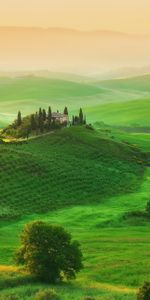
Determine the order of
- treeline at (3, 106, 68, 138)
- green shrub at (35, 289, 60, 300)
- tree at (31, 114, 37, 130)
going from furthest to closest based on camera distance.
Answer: treeline at (3, 106, 68, 138) → tree at (31, 114, 37, 130) → green shrub at (35, 289, 60, 300)

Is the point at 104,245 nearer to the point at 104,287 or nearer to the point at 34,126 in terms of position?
the point at 104,287

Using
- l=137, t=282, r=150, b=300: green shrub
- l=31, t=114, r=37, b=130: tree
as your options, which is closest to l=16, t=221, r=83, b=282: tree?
l=137, t=282, r=150, b=300: green shrub

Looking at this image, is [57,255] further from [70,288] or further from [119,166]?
[119,166]

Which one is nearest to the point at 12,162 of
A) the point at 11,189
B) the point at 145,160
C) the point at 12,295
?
Result: the point at 11,189

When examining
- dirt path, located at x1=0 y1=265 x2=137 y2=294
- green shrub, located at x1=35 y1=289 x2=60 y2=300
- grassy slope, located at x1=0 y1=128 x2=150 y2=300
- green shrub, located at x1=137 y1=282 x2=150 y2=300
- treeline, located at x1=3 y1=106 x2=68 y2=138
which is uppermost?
treeline, located at x1=3 y1=106 x2=68 y2=138

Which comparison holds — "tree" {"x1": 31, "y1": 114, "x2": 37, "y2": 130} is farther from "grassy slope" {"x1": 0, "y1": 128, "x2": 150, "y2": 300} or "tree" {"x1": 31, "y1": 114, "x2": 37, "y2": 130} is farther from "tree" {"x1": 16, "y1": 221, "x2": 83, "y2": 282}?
"tree" {"x1": 16, "y1": 221, "x2": 83, "y2": 282}

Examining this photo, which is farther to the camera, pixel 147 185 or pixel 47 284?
pixel 147 185

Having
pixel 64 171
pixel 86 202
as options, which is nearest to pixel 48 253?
pixel 86 202
